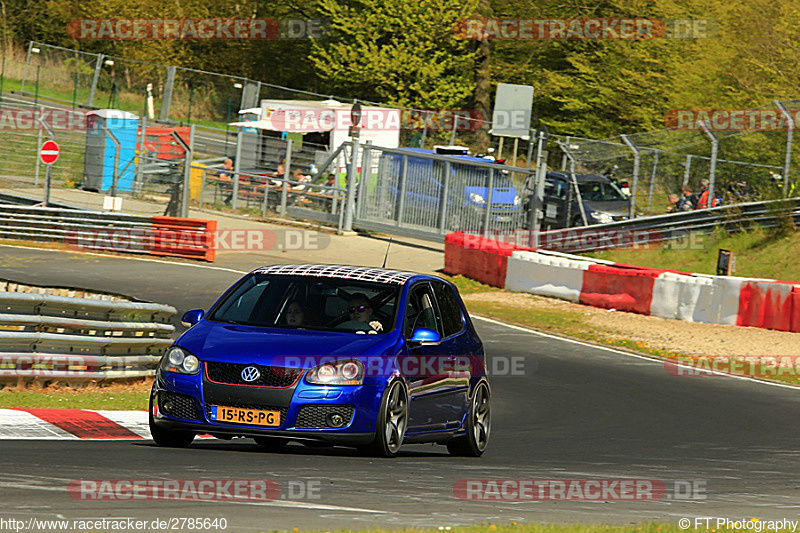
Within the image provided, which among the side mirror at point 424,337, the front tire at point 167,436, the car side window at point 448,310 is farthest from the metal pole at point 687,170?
the front tire at point 167,436

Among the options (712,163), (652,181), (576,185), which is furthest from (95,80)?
(712,163)

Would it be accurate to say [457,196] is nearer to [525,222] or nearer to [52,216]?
[525,222]

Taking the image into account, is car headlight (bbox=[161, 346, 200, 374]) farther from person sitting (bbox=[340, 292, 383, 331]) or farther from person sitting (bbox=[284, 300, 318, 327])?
person sitting (bbox=[340, 292, 383, 331])

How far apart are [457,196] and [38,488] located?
1026 inches

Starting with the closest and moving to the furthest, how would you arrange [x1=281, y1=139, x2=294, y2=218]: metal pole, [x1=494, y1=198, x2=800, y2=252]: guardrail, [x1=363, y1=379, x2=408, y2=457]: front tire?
1. [x1=363, y1=379, x2=408, y2=457]: front tire
2. [x1=494, y1=198, x2=800, y2=252]: guardrail
3. [x1=281, y1=139, x2=294, y2=218]: metal pole

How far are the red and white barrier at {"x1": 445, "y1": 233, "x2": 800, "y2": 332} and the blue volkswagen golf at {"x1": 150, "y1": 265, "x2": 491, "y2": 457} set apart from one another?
11.9 metres

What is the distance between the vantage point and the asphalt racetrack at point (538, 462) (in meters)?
6.50

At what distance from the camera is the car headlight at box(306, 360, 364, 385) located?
8.62 meters

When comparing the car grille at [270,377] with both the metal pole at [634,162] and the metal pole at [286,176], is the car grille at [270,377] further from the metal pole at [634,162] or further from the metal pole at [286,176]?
the metal pole at [286,176]

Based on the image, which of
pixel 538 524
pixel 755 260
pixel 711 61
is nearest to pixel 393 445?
pixel 538 524

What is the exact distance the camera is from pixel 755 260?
90.3 ft

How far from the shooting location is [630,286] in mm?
23188


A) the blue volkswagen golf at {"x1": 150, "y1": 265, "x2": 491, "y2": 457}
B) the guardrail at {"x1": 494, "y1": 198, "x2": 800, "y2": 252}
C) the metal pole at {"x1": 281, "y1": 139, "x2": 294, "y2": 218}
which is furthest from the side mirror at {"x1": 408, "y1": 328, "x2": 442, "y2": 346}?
the metal pole at {"x1": 281, "y1": 139, "x2": 294, "y2": 218}

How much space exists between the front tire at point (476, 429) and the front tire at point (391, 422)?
1158 mm
